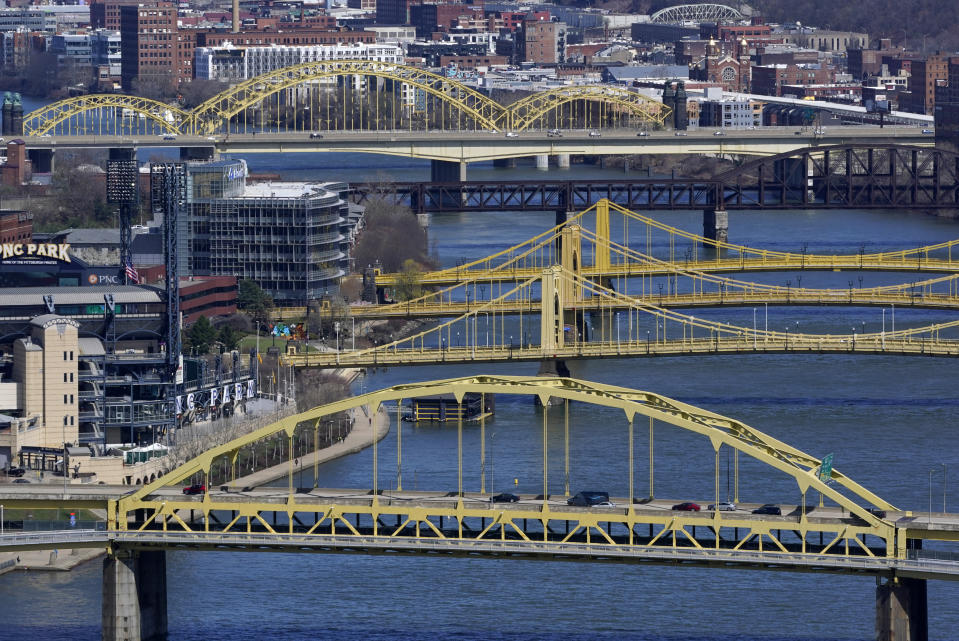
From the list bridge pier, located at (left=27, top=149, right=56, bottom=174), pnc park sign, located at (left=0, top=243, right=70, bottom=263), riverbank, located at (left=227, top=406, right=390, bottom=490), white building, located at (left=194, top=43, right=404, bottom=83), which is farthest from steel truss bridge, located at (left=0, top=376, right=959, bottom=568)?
white building, located at (left=194, top=43, right=404, bottom=83)

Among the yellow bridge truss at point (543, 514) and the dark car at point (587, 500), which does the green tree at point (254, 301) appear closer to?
the yellow bridge truss at point (543, 514)

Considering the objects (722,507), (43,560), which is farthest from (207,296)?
(722,507)

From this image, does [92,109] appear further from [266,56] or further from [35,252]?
[35,252]

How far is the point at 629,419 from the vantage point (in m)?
38.8

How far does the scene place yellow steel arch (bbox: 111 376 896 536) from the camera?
126 ft

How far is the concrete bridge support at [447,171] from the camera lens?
105162 millimetres

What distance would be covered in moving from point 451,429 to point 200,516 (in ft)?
42.5

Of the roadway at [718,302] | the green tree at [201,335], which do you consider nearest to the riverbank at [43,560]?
the green tree at [201,335]

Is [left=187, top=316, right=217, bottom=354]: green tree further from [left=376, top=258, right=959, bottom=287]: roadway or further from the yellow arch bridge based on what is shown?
the yellow arch bridge

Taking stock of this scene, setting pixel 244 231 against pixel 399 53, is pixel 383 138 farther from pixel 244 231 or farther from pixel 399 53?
pixel 399 53

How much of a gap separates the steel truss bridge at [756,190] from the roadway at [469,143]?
1424 mm

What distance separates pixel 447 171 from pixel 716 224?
1764 cm

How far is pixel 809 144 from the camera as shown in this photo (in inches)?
4193

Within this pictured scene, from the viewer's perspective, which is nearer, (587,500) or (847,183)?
(587,500)
